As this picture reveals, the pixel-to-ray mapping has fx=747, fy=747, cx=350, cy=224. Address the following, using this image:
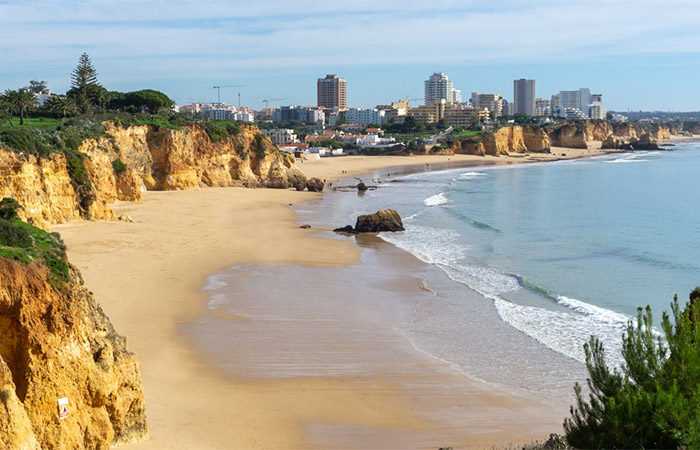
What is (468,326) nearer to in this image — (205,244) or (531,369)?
(531,369)

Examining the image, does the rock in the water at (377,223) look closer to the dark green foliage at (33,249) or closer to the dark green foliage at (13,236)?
the dark green foliage at (33,249)

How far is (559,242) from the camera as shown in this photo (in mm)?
35688

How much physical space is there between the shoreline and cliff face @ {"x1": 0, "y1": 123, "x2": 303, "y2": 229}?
1.61 meters

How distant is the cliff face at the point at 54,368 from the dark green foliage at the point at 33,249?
0.15 m

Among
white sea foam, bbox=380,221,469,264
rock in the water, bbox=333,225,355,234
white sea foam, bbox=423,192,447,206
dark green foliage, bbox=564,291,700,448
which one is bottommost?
white sea foam, bbox=380,221,469,264

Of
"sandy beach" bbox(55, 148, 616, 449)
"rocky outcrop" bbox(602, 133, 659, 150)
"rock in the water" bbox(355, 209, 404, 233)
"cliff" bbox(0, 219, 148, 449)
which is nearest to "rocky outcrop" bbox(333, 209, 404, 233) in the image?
"rock in the water" bbox(355, 209, 404, 233)

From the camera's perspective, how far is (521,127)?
12850 centimetres

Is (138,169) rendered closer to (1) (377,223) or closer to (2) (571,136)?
(1) (377,223)

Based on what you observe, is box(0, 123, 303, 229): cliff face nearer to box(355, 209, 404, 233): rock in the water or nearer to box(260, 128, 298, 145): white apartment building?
box(355, 209, 404, 233): rock in the water

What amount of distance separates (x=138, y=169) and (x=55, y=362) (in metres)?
40.6

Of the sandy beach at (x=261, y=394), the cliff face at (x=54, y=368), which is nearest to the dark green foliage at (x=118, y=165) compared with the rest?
the sandy beach at (x=261, y=394)

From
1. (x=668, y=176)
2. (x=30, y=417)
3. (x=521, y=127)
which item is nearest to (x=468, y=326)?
(x=30, y=417)

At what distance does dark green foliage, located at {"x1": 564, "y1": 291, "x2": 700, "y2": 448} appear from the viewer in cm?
828

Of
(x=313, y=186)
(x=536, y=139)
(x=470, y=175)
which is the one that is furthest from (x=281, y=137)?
(x=313, y=186)
